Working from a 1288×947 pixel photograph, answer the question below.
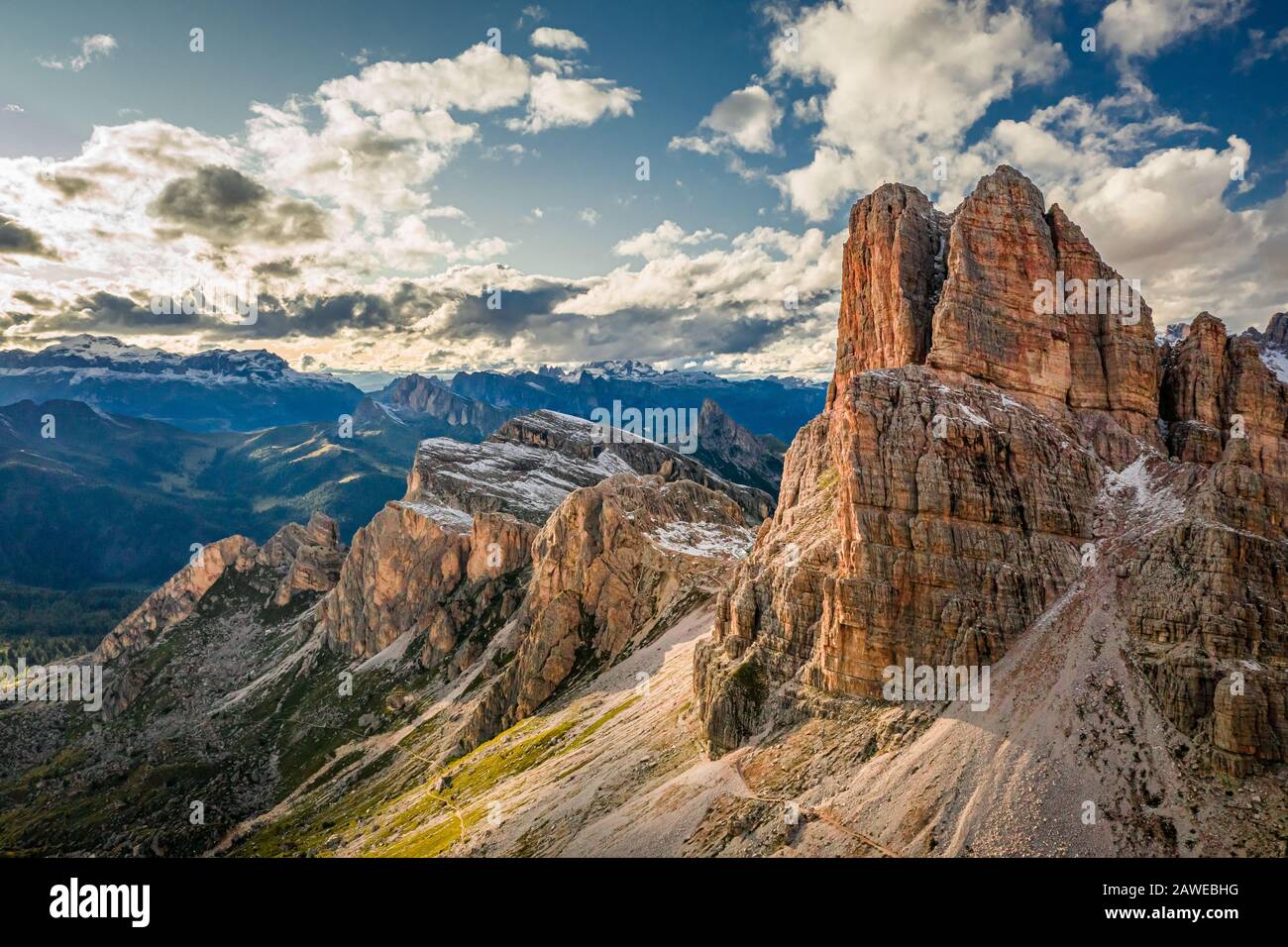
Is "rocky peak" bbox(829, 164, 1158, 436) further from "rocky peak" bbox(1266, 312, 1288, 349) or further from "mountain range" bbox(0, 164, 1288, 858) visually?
"rocky peak" bbox(1266, 312, 1288, 349)

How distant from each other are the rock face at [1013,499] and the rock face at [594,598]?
188 feet

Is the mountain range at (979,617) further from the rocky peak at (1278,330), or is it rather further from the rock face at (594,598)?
the rocky peak at (1278,330)

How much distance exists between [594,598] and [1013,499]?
375 ft

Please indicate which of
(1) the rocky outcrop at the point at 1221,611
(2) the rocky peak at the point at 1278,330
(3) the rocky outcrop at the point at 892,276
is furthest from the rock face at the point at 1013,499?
(2) the rocky peak at the point at 1278,330

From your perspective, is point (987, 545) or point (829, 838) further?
point (987, 545)

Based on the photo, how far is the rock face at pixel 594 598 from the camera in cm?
17300

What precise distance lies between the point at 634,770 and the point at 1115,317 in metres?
102

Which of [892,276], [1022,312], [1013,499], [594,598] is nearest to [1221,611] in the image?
[1013,499]

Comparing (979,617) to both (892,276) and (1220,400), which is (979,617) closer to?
(1220,400)

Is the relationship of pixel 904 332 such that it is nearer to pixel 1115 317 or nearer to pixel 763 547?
pixel 1115 317

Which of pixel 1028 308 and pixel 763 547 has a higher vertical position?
pixel 1028 308

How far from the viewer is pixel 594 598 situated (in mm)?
185500
